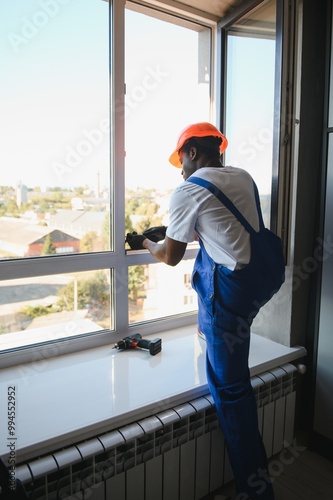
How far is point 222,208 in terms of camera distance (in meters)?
1.34

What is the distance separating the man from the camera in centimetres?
134

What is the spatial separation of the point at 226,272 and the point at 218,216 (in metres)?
0.21

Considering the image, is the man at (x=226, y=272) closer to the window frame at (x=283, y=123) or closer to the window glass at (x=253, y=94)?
the window frame at (x=283, y=123)

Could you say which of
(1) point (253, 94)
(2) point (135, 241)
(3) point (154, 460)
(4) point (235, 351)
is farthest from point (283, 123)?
(3) point (154, 460)

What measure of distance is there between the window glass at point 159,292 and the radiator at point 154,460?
2.25ft

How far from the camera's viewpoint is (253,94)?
203 centimetres

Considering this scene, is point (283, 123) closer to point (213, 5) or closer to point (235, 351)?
point (213, 5)

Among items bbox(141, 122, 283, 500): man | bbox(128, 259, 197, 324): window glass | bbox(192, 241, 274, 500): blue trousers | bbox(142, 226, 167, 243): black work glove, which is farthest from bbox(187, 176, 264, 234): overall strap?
bbox(128, 259, 197, 324): window glass

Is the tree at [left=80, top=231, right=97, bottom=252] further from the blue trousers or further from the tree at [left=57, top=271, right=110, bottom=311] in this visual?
the blue trousers

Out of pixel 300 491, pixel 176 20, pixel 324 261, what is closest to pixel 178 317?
pixel 324 261

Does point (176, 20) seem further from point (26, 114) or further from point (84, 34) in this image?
point (26, 114)

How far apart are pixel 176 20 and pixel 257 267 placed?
1.61 meters

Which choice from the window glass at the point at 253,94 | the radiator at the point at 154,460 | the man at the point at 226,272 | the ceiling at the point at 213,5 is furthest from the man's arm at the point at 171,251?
the ceiling at the point at 213,5

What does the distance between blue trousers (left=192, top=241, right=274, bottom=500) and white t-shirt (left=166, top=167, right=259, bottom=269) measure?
A: 0.08 m
